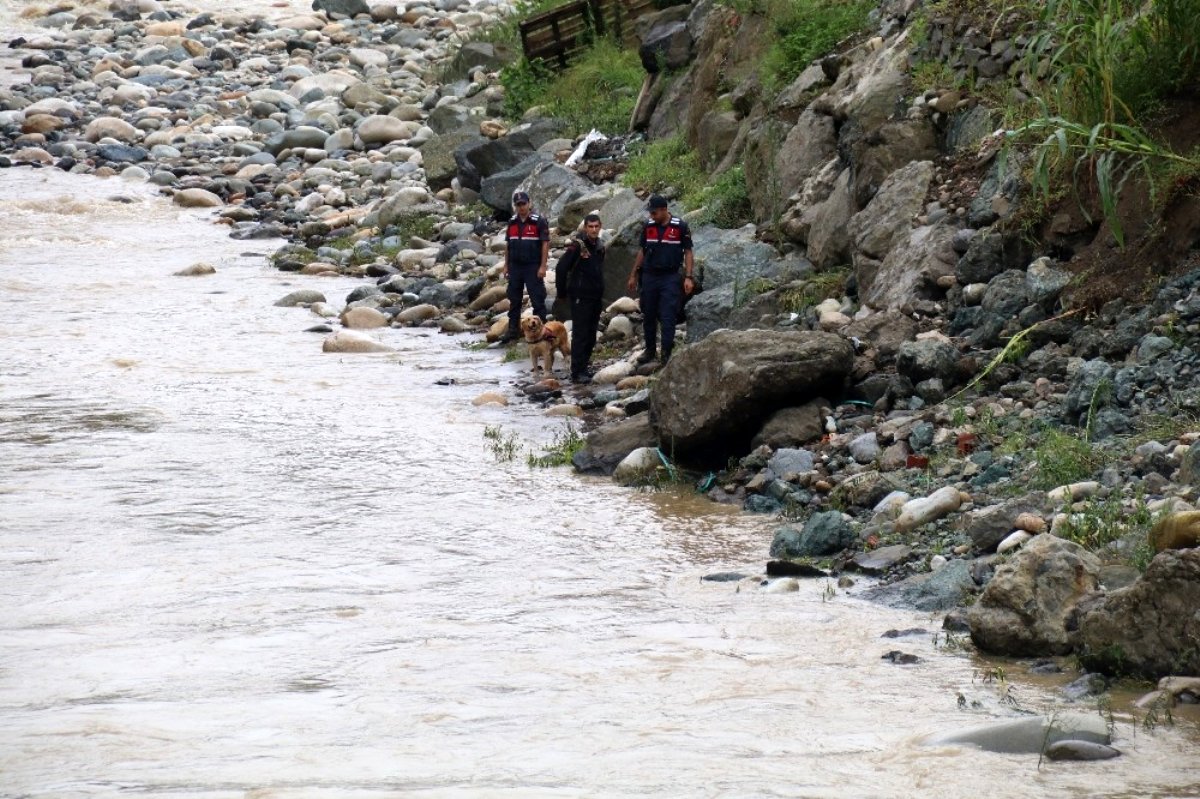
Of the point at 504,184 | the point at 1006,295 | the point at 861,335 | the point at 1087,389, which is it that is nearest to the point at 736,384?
the point at 861,335

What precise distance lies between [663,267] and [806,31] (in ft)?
16.4

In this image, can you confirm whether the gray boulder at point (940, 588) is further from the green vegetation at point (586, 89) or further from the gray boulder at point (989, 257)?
the green vegetation at point (586, 89)

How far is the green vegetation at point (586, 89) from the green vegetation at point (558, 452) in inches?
433

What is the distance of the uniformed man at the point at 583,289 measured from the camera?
14219 millimetres

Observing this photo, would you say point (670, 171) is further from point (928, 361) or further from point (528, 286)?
point (928, 361)

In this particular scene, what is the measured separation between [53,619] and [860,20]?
11940 mm

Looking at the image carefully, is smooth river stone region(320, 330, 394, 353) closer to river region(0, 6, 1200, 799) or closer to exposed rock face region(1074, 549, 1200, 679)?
river region(0, 6, 1200, 799)

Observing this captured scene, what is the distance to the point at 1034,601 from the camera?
261 inches

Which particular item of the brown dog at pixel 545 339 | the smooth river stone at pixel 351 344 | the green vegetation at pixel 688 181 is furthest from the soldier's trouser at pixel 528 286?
the green vegetation at pixel 688 181

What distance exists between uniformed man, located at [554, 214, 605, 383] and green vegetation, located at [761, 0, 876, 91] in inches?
156

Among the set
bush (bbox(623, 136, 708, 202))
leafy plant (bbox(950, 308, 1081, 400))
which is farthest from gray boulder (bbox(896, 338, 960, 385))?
bush (bbox(623, 136, 708, 202))

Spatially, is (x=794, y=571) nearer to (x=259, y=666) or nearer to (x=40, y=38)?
(x=259, y=666)

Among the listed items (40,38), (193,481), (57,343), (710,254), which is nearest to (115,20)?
(40,38)

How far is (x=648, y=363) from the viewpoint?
14.0 metres
